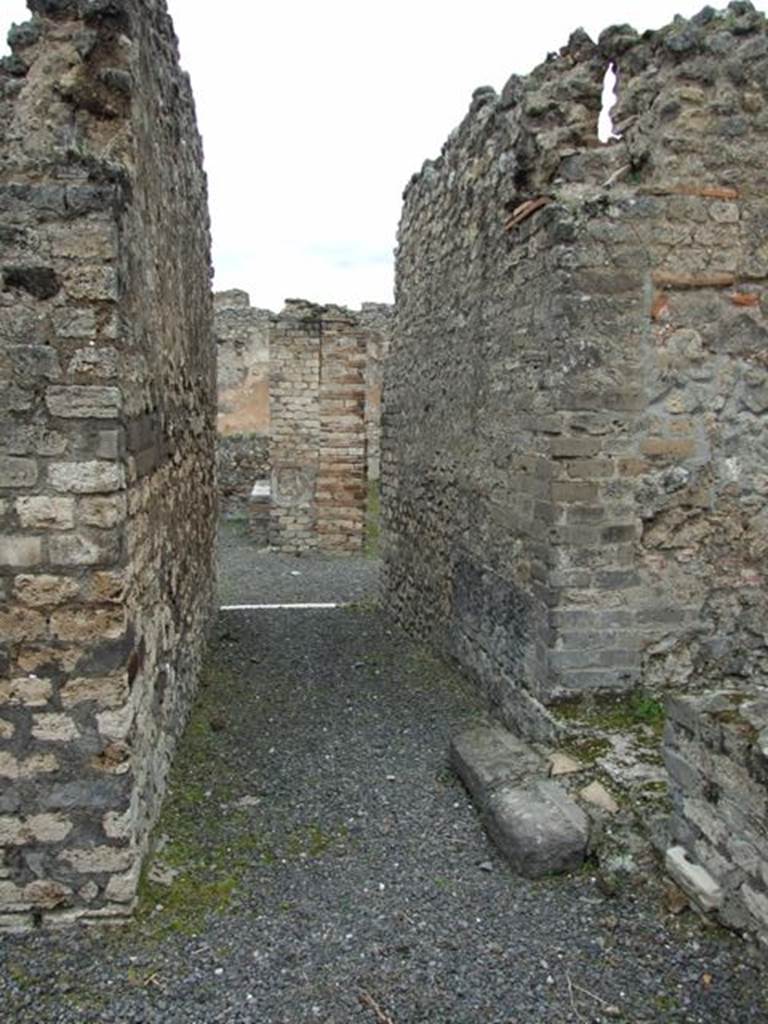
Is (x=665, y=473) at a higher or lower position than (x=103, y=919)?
higher

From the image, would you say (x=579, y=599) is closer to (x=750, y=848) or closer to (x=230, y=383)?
(x=750, y=848)

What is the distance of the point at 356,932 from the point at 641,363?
316 cm

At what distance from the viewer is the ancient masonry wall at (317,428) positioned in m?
13.6

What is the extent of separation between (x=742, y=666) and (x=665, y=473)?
126cm

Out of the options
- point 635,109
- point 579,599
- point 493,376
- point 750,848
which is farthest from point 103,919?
point 635,109

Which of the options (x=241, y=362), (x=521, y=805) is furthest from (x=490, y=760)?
(x=241, y=362)

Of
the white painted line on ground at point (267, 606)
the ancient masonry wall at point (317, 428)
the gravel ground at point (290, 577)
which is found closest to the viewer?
the white painted line on ground at point (267, 606)

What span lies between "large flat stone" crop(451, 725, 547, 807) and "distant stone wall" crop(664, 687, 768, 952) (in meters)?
0.89

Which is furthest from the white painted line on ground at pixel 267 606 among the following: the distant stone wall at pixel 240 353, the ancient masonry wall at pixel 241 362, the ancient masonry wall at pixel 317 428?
the distant stone wall at pixel 240 353

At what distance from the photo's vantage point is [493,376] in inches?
219

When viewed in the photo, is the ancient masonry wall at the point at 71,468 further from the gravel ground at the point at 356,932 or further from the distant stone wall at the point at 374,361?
the distant stone wall at the point at 374,361

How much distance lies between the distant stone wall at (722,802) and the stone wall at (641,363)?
114cm

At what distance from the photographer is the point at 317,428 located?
45.0 feet

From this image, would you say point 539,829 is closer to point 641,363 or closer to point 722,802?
point 722,802
